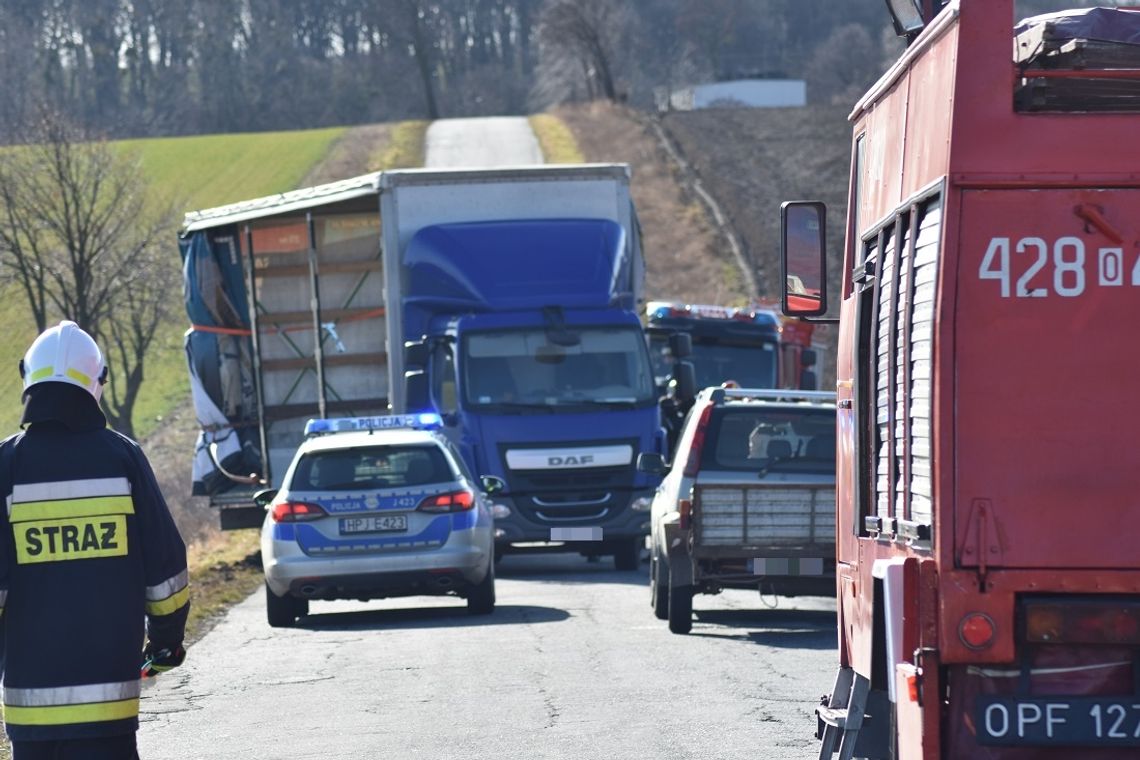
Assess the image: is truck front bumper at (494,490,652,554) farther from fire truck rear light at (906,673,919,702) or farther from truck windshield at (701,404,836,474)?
fire truck rear light at (906,673,919,702)

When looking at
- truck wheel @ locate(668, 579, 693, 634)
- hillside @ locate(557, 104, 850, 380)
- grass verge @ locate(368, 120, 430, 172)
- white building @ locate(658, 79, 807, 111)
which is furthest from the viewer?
white building @ locate(658, 79, 807, 111)

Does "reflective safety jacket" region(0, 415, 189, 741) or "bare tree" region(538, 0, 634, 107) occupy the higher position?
"bare tree" region(538, 0, 634, 107)

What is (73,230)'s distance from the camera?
131 ft

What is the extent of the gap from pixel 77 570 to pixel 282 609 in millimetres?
9818

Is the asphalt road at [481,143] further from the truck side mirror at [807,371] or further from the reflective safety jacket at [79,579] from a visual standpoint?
the reflective safety jacket at [79,579]

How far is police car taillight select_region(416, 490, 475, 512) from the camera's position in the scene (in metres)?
15.8

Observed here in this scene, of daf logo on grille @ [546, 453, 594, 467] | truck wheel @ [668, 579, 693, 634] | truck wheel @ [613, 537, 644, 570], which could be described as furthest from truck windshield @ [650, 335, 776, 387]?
truck wheel @ [668, 579, 693, 634]

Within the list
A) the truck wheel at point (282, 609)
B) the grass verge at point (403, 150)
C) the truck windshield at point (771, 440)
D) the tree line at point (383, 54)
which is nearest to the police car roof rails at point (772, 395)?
the truck windshield at point (771, 440)

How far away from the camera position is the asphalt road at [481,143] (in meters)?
73.8

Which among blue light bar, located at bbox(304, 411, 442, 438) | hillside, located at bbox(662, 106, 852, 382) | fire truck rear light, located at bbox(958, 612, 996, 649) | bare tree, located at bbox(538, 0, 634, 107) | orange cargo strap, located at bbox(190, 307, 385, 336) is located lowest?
blue light bar, located at bbox(304, 411, 442, 438)

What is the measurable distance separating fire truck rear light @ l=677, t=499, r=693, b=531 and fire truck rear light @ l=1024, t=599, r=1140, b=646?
29.6 feet

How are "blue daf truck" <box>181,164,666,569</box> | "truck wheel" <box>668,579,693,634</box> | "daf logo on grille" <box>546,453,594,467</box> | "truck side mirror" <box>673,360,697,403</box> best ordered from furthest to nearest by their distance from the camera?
"truck side mirror" <box>673,360,697,403</box> < "blue daf truck" <box>181,164,666,569</box> < "daf logo on grille" <box>546,453,594,467</box> < "truck wheel" <box>668,579,693,634</box>

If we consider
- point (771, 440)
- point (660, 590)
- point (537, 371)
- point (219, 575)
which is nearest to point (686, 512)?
point (660, 590)

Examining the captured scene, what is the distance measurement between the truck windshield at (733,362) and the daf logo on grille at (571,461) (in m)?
7.94
